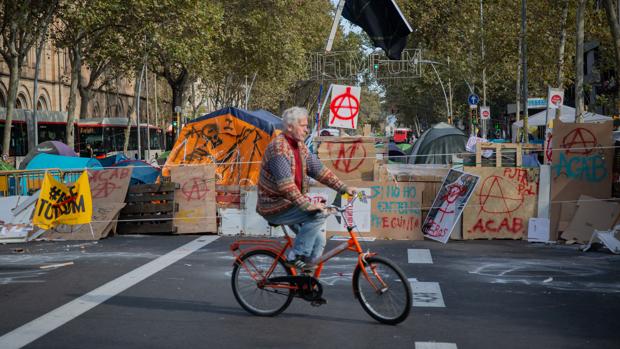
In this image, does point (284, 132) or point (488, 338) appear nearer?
point (488, 338)

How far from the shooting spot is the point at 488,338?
24.4 ft

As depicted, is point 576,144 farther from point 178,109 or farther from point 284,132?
point 178,109

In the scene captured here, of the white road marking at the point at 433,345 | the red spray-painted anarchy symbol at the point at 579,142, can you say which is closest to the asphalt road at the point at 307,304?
the white road marking at the point at 433,345

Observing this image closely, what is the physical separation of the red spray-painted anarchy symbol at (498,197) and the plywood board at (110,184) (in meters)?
5.98

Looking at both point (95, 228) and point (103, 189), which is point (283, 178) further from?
point (103, 189)

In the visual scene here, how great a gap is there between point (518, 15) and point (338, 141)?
27407 mm

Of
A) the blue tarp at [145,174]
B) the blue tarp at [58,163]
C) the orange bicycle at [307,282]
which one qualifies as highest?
the blue tarp at [58,163]

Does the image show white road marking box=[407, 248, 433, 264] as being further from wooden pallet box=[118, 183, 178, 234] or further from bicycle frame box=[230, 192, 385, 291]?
wooden pallet box=[118, 183, 178, 234]

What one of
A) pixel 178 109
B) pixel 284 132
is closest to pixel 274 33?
pixel 178 109

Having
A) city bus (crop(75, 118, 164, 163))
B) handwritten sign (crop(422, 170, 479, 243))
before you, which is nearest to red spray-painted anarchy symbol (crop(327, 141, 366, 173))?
handwritten sign (crop(422, 170, 479, 243))

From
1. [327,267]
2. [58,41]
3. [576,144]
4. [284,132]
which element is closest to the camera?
[284,132]

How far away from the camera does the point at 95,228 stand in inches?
610

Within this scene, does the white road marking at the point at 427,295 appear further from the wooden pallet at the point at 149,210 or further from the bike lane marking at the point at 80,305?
the wooden pallet at the point at 149,210

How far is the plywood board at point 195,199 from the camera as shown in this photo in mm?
16188
